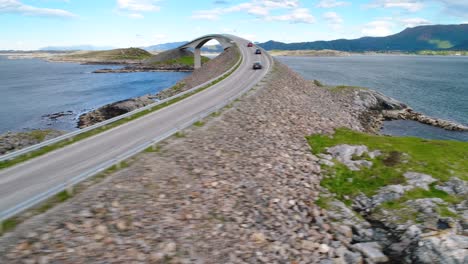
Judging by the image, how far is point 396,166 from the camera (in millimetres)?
20500

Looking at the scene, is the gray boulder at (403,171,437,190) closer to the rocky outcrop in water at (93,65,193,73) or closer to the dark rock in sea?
the dark rock in sea

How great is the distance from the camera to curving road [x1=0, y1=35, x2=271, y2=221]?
1409 cm

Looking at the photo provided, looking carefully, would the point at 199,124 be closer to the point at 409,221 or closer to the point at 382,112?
the point at 409,221

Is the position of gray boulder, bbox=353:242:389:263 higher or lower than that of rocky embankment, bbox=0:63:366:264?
lower

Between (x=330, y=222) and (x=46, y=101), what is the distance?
7338cm

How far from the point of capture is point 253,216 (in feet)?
47.3

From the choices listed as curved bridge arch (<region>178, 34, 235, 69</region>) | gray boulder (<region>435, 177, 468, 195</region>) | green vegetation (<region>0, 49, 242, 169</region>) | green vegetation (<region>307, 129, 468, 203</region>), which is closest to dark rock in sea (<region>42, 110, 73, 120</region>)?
green vegetation (<region>0, 49, 242, 169</region>)

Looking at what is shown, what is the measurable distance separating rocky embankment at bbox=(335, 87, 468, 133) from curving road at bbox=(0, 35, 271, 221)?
82.3 ft

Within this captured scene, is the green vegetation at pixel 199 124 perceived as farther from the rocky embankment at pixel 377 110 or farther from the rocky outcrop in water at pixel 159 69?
the rocky outcrop in water at pixel 159 69

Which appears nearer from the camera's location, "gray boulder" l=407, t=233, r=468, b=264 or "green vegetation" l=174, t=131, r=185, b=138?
"gray boulder" l=407, t=233, r=468, b=264

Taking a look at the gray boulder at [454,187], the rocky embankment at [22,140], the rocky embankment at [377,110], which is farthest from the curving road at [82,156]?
the rocky embankment at [377,110]

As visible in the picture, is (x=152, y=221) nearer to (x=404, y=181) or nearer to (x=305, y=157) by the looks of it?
(x=305, y=157)

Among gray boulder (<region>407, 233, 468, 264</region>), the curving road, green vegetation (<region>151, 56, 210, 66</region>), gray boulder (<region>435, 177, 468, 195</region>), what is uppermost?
green vegetation (<region>151, 56, 210, 66</region>)

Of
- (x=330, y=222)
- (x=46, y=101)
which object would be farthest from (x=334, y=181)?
(x=46, y=101)
